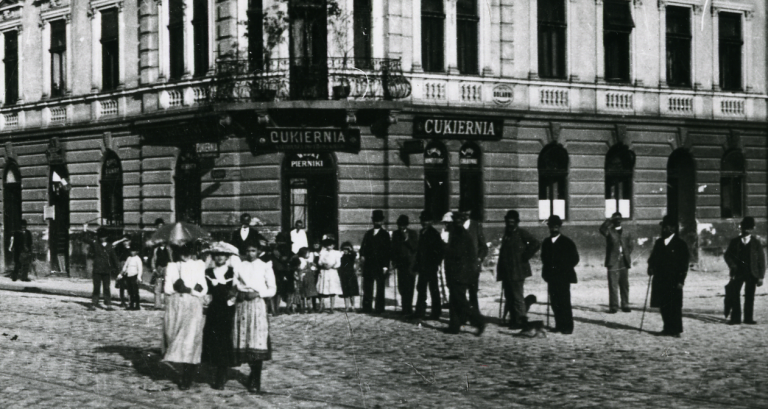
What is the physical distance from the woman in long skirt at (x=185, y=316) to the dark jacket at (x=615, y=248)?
10.0 meters

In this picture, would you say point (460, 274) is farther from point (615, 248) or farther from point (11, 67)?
point (11, 67)

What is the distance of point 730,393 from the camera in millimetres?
10195

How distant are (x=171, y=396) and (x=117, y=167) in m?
19.7

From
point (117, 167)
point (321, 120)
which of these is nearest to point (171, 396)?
point (321, 120)

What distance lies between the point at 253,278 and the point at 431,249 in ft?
22.4

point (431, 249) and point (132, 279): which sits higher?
point (431, 249)

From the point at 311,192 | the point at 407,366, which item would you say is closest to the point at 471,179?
the point at 311,192

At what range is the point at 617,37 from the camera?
28266mm

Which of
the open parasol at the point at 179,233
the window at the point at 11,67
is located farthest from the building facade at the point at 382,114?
the open parasol at the point at 179,233

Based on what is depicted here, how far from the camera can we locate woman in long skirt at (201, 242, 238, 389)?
34.9 ft

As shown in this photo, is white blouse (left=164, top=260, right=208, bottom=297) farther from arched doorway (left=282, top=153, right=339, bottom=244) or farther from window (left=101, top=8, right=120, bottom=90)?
window (left=101, top=8, right=120, bottom=90)

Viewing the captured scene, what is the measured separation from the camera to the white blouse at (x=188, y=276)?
10945mm

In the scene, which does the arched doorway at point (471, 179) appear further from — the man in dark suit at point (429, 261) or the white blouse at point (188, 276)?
the white blouse at point (188, 276)

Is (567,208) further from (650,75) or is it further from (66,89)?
(66,89)
